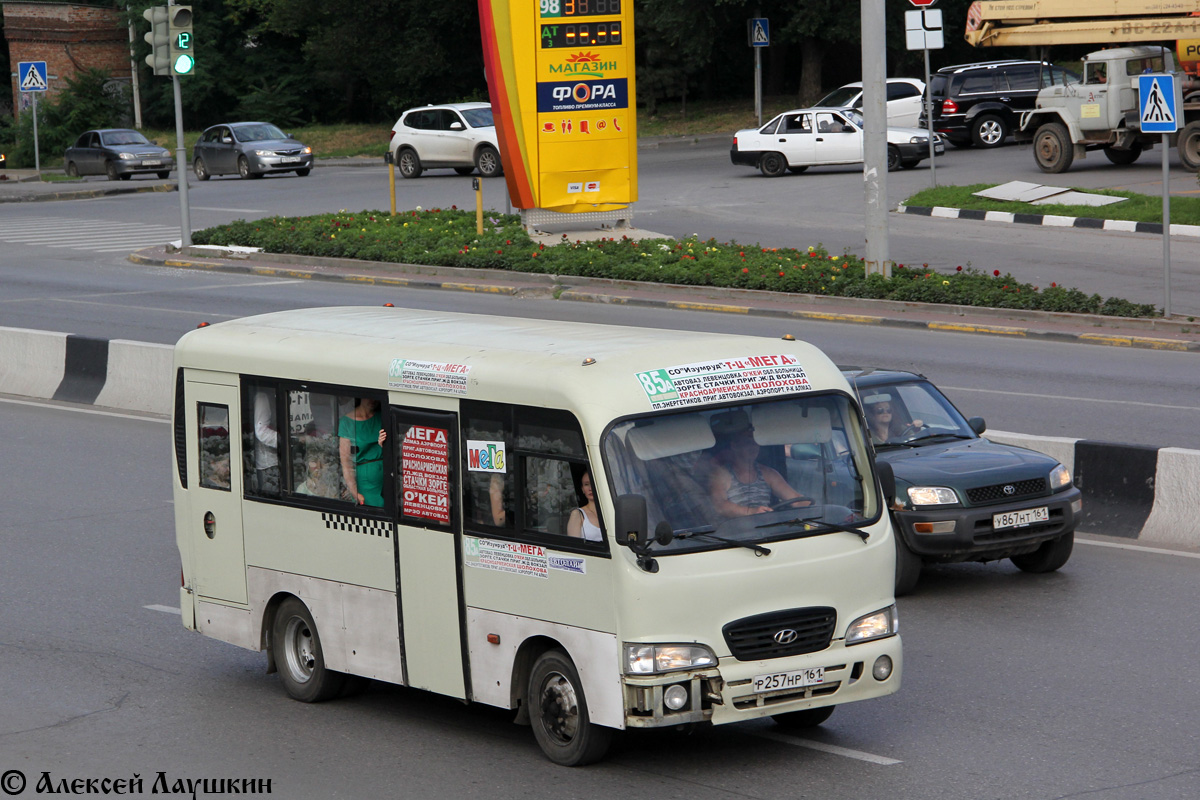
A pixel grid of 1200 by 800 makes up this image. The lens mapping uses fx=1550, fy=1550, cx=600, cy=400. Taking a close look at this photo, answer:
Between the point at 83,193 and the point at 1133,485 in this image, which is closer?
the point at 1133,485

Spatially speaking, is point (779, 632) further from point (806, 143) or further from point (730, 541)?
point (806, 143)

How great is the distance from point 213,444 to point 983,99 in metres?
33.3

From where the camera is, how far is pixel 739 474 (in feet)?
21.7

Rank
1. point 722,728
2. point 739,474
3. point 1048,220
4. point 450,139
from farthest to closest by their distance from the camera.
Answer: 1. point 450,139
2. point 1048,220
3. point 722,728
4. point 739,474

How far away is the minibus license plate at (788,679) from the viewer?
21.0ft

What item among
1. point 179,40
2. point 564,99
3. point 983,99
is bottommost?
point 564,99

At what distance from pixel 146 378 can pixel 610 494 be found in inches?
445

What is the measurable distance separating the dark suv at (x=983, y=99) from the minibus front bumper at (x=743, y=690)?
32889mm

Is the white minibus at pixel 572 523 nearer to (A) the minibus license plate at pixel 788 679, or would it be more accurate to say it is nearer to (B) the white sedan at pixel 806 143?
(A) the minibus license plate at pixel 788 679

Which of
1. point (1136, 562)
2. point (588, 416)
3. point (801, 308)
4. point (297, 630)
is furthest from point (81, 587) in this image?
point (801, 308)

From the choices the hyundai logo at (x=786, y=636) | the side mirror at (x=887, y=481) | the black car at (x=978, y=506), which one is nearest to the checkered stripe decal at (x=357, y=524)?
the hyundai logo at (x=786, y=636)

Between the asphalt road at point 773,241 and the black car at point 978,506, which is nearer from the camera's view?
the black car at point 978,506

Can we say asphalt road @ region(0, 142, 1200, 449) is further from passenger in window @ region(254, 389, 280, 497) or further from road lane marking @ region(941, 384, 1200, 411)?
passenger in window @ region(254, 389, 280, 497)

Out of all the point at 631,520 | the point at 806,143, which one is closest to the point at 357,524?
the point at 631,520
